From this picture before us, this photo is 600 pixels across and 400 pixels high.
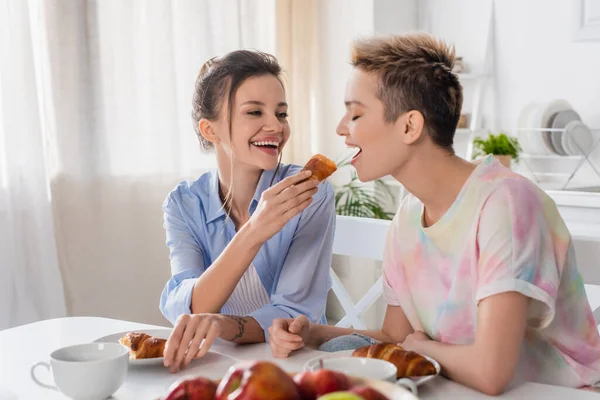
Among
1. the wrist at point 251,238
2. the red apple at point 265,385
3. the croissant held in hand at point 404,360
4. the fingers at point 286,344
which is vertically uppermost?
the red apple at point 265,385

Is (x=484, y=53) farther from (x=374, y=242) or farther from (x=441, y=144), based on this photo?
(x=441, y=144)

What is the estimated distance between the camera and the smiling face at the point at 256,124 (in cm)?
181

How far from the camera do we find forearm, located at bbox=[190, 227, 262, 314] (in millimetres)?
1602

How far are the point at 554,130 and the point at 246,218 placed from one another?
6.22 feet

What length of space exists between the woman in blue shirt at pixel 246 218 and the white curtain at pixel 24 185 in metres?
1.17

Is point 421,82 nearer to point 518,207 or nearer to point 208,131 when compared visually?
point 518,207

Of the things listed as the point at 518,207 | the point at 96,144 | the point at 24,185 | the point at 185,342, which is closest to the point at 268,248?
the point at 185,342

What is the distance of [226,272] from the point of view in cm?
160

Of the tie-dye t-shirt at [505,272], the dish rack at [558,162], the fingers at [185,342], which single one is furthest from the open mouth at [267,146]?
the dish rack at [558,162]

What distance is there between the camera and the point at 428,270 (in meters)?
1.39

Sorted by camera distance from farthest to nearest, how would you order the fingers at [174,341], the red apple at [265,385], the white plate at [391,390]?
the fingers at [174,341] → the white plate at [391,390] → the red apple at [265,385]

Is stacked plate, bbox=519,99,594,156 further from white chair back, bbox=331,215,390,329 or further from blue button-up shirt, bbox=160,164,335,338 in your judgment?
blue button-up shirt, bbox=160,164,335,338

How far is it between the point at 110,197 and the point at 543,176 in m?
1.97

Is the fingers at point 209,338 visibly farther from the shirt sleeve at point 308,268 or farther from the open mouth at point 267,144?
the open mouth at point 267,144
